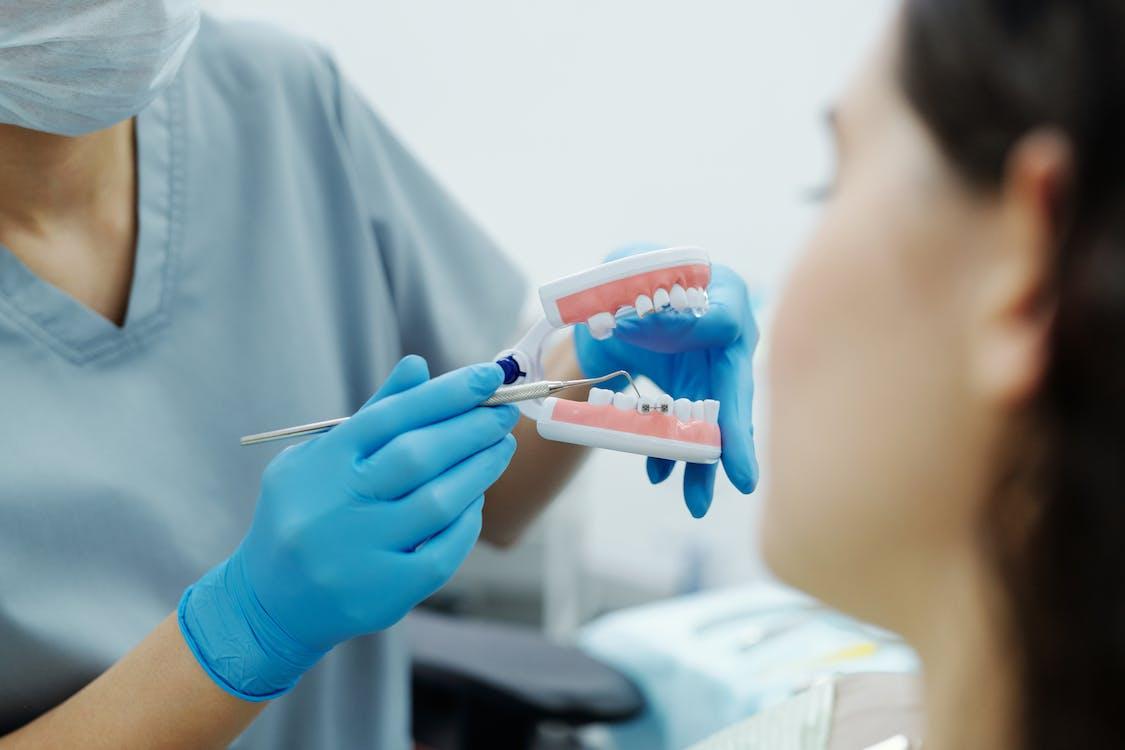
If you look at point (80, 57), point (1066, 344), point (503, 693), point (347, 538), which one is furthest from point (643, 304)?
point (503, 693)

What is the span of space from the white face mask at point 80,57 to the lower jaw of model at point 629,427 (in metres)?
0.47

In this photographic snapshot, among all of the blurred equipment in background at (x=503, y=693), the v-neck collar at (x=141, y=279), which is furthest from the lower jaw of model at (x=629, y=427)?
the blurred equipment in background at (x=503, y=693)

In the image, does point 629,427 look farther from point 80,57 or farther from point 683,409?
point 80,57

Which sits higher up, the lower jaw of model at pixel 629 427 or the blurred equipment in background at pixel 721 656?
the lower jaw of model at pixel 629 427

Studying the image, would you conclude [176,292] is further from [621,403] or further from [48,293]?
[621,403]

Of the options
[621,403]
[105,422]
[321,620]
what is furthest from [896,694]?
[105,422]

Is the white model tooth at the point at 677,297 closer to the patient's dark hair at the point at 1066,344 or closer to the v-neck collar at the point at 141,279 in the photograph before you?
the patient's dark hair at the point at 1066,344

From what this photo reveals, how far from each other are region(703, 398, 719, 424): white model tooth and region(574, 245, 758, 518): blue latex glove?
1.2 inches

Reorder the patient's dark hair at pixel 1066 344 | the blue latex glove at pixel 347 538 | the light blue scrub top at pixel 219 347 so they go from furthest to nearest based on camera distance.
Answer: the light blue scrub top at pixel 219 347
the blue latex glove at pixel 347 538
the patient's dark hair at pixel 1066 344

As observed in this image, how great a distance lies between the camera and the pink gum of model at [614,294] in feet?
2.69

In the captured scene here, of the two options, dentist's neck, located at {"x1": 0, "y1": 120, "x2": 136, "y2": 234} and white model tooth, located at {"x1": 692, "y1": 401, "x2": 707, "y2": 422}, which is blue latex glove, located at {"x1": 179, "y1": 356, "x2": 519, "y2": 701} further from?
dentist's neck, located at {"x1": 0, "y1": 120, "x2": 136, "y2": 234}

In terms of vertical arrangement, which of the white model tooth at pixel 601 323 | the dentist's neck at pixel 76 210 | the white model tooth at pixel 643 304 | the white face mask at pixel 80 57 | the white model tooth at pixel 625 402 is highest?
the white face mask at pixel 80 57

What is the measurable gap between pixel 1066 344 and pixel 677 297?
15.9 inches

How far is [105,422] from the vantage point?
95cm
